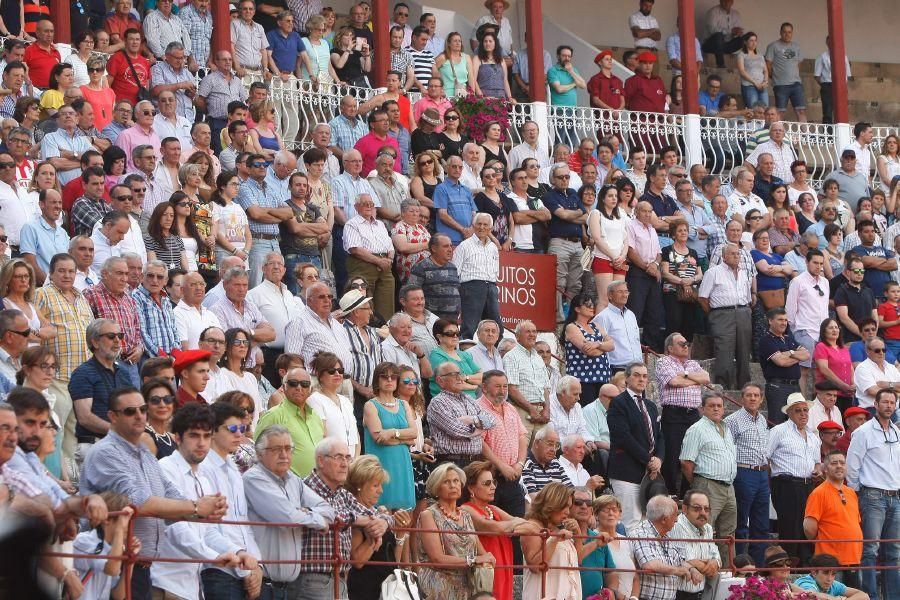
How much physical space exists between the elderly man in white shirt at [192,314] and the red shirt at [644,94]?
11.4 m

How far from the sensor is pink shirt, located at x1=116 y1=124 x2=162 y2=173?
12898mm

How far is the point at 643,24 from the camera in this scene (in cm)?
2244

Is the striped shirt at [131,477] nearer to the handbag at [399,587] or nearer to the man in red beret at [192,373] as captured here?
the handbag at [399,587]

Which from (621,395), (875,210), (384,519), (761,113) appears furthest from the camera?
(761,113)

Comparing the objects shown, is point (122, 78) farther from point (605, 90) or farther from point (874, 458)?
point (874, 458)

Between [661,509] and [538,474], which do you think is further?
[538,474]

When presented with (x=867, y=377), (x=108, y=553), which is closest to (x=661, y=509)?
(x=867, y=377)

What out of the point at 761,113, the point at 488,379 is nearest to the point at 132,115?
the point at 488,379

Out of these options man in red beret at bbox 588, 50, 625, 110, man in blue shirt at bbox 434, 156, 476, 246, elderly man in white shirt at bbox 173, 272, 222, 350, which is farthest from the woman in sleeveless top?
elderly man in white shirt at bbox 173, 272, 222, 350

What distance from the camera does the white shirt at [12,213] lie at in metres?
11.2

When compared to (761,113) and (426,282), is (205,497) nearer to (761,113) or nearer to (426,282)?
(426,282)

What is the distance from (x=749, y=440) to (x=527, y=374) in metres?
2.04

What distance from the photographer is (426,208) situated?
13836 millimetres

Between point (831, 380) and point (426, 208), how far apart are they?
13.8 feet
